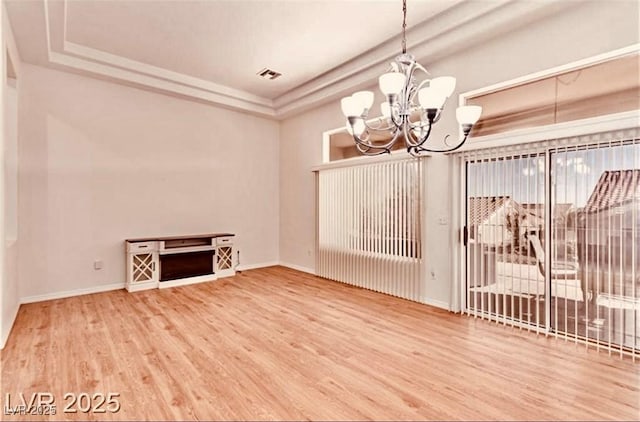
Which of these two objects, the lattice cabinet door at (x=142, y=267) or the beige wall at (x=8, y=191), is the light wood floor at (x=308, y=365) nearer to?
the beige wall at (x=8, y=191)

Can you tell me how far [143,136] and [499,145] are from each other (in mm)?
5289

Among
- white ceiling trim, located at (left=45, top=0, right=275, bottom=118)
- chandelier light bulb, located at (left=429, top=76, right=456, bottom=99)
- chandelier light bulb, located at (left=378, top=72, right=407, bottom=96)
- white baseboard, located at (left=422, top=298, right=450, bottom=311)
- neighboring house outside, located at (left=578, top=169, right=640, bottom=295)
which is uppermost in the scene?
white ceiling trim, located at (left=45, top=0, right=275, bottom=118)

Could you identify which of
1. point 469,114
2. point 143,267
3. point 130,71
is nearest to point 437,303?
point 469,114

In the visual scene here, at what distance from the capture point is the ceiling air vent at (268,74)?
5121 millimetres

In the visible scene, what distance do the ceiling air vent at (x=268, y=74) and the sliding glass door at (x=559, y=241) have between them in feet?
10.7

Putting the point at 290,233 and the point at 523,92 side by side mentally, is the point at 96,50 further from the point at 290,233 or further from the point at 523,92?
the point at 523,92

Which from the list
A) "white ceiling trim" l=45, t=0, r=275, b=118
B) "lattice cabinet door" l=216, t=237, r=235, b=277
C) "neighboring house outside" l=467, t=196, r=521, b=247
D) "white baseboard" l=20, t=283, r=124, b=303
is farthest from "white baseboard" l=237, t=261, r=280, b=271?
"neighboring house outside" l=467, t=196, r=521, b=247

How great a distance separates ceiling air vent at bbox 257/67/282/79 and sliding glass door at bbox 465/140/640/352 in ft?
10.7

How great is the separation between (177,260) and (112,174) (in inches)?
66.8

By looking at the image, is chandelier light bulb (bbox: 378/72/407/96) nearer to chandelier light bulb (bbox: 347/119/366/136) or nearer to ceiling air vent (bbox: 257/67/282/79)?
chandelier light bulb (bbox: 347/119/366/136)

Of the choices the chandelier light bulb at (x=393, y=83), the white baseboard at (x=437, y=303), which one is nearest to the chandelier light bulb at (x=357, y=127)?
the chandelier light bulb at (x=393, y=83)

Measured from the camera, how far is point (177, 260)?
212 inches

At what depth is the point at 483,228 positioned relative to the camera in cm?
377

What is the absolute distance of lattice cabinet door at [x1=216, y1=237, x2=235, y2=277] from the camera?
5.90m
